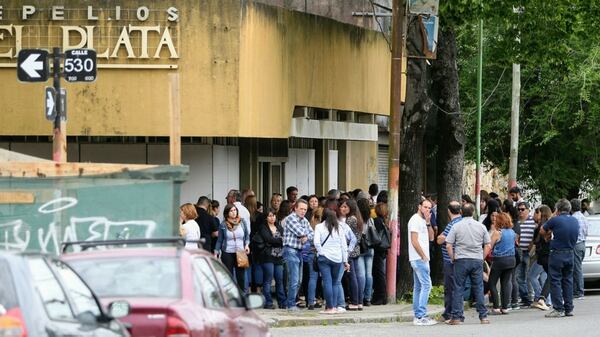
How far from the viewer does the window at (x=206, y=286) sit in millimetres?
11613

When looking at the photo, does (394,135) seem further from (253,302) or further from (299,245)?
(253,302)

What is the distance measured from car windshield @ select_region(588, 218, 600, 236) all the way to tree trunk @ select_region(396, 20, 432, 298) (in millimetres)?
5180

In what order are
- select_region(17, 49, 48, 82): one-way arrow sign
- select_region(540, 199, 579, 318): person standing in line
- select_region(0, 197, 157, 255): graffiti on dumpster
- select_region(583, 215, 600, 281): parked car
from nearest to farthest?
select_region(0, 197, 157, 255): graffiti on dumpster → select_region(17, 49, 48, 82): one-way arrow sign → select_region(540, 199, 579, 318): person standing in line → select_region(583, 215, 600, 281): parked car

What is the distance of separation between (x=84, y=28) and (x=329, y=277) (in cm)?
575

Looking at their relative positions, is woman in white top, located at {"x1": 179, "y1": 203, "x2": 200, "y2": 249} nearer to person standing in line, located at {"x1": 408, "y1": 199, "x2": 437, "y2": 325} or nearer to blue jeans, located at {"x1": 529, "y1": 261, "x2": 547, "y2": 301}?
person standing in line, located at {"x1": 408, "y1": 199, "x2": 437, "y2": 325}

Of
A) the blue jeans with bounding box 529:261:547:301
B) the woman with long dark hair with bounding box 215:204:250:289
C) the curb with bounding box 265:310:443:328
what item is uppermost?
the woman with long dark hair with bounding box 215:204:250:289

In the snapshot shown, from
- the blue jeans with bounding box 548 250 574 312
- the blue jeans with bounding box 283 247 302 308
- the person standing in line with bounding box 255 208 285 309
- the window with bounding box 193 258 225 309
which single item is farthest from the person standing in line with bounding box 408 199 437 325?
the window with bounding box 193 258 225 309

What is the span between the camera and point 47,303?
9.57 m

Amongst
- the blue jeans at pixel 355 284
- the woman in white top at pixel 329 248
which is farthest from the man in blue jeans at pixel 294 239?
the blue jeans at pixel 355 284

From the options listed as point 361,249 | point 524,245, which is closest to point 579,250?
point 524,245

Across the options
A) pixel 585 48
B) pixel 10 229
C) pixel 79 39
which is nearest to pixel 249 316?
pixel 10 229

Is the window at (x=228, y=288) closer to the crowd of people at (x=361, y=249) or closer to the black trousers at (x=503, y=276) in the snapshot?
the crowd of people at (x=361, y=249)

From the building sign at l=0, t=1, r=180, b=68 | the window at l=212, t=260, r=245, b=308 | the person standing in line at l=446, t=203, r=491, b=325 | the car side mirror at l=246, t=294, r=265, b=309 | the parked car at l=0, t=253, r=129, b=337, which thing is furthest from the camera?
the building sign at l=0, t=1, r=180, b=68

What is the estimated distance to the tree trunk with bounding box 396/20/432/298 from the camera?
83.8ft
